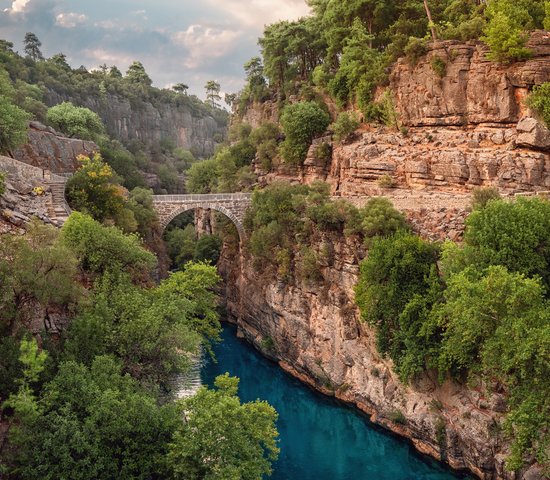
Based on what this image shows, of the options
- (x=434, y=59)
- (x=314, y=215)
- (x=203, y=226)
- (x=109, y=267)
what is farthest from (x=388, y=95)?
(x=203, y=226)

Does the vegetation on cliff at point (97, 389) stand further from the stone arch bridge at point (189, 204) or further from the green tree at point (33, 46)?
the green tree at point (33, 46)

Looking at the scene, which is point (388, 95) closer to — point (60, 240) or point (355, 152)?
point (355, 152)

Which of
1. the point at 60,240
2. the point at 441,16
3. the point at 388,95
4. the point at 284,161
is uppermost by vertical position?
the point at 441,16

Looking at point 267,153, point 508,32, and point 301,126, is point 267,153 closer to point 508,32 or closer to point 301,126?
point 301,126

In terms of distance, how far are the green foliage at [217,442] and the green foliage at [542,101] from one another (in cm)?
1950

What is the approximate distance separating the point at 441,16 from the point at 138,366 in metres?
27.7

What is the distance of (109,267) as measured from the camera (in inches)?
787

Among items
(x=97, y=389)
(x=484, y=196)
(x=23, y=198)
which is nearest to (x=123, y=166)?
(x=23, y=198)

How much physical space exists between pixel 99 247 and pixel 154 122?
61820mm

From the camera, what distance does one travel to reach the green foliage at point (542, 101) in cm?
2314

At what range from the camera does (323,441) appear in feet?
79.6

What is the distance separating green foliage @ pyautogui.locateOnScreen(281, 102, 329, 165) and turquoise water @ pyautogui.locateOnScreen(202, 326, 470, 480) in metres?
15.2

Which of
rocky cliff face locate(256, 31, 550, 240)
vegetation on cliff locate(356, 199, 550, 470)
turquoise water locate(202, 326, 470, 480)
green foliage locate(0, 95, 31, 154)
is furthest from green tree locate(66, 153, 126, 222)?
vegetation on cliff locate(356, 199, 550, 470)

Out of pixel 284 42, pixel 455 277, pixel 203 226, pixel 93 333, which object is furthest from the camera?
pixel 203 226
